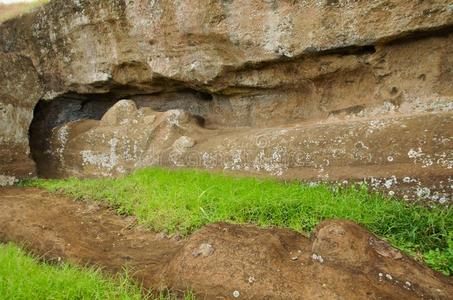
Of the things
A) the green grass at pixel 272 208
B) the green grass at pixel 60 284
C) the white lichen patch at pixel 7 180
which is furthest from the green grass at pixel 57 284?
the white lichen patch at pixel 7 180

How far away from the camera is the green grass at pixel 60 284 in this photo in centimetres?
335

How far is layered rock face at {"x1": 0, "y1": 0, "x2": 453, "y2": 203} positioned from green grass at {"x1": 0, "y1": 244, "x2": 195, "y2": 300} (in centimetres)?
325

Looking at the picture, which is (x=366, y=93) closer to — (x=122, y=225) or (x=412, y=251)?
(x=412, y=251)

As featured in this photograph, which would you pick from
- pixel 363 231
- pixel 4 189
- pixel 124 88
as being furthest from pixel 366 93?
pixel 4 189

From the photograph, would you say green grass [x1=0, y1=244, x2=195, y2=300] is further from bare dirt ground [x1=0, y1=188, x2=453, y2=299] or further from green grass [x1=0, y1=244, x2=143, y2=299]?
bare dirt ground [x1=0, y1=188, x2=453, y2=299]

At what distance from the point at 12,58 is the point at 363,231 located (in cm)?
775

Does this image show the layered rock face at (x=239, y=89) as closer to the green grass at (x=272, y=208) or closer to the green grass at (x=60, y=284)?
the green grass at (x=272, y=208)

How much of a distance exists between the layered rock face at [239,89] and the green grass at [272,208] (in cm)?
41

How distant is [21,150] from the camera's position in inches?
334

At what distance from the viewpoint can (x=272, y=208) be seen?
5.25 m

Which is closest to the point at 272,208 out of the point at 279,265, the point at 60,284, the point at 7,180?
the point at 279,265

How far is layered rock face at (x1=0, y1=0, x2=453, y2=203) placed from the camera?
18.9ft

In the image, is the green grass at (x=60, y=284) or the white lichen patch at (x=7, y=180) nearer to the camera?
the green grass at (x=60, y=284)

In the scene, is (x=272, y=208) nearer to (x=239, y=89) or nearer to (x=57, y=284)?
(x=57, y=284)
